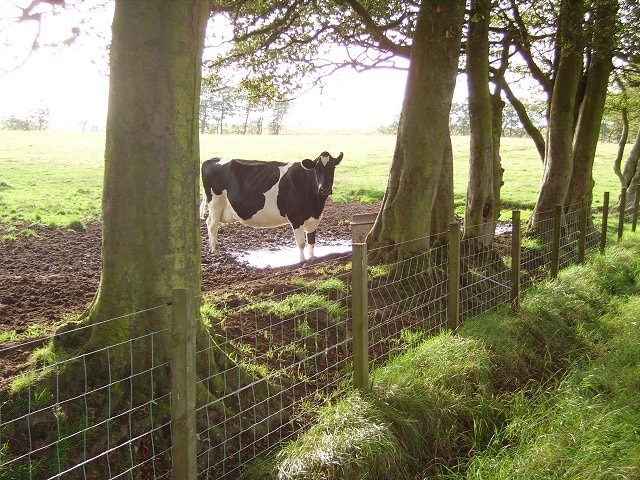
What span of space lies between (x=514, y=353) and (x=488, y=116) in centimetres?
593

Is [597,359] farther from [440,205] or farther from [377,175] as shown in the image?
[377,175]

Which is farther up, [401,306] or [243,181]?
[243,181]

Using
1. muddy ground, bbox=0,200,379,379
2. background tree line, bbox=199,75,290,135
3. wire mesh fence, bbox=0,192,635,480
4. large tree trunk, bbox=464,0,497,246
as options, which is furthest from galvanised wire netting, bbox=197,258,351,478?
background tree line, bbox=199,75,290,135

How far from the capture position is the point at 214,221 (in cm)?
1288

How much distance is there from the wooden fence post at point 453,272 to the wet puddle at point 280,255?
5.04 m

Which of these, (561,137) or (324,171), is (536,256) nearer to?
(561,137)

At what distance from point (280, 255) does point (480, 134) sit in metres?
4.70

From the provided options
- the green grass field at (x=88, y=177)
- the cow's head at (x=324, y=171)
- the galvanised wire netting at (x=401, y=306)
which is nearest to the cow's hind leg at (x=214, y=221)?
the cow's head at (x=324, y=171)

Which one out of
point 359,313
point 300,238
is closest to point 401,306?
point 359,313

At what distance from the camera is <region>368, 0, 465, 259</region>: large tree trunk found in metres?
8.11

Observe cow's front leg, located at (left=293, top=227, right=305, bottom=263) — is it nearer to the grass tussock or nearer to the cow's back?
the cow's back

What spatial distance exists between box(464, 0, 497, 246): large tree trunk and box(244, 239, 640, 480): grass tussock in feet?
13.2

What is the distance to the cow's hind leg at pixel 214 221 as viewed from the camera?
1254 cm

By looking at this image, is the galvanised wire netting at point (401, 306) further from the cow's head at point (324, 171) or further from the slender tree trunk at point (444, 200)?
the cow's head at point (324, 171)
